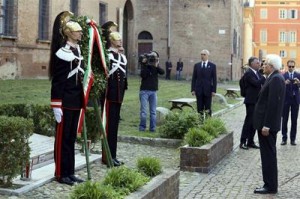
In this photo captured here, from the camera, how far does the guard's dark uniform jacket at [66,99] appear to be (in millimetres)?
7173

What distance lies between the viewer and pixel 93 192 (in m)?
4.97

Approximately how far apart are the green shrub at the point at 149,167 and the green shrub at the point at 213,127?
3973 millimetres

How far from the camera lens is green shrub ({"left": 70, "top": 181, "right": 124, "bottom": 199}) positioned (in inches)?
196

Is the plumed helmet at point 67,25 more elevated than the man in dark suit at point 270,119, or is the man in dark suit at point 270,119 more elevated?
the plumed helmet at point 67,25

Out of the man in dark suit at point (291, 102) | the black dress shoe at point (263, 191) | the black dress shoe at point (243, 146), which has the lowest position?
the black dress shoe at point (263, 191)

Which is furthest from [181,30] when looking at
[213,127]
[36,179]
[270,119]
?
[36,179]

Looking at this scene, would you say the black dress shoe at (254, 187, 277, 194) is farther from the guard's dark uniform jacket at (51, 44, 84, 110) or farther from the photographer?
the photographer

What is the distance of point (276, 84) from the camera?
7.86 meters

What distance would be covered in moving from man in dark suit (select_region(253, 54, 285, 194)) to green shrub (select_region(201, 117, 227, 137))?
243 centimetres

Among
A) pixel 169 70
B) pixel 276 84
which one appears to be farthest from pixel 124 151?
pixel 169 70

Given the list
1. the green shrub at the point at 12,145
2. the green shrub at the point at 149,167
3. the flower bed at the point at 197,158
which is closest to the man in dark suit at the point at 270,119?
the flower bed at the point at 197,158

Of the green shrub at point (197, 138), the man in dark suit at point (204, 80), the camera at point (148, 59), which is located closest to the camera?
the green shrub at point (197, 138)

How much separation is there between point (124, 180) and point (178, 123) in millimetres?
6056

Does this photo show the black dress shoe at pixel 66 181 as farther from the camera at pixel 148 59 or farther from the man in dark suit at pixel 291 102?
the man in dark suit at pixel 291 102
